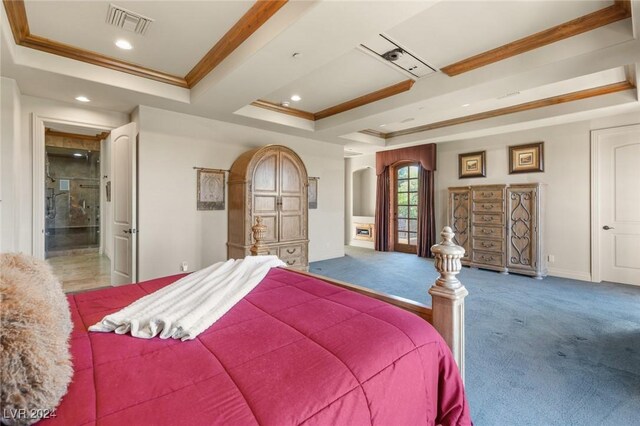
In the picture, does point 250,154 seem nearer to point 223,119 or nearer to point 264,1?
point 223,119

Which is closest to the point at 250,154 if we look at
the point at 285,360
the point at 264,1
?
the point at 264,1

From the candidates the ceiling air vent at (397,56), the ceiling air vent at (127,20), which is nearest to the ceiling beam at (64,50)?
the ceiling air vent at (127,20)

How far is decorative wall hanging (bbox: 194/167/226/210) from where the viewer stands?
4.30 meters

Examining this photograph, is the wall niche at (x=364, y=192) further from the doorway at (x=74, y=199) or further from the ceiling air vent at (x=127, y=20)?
the ceiling air vent at (x=127, y=20)

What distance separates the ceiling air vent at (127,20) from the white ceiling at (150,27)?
0.12ft

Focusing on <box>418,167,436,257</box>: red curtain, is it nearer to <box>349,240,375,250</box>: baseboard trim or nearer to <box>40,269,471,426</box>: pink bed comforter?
<box>349,240,375,250</box>: baseboard trim

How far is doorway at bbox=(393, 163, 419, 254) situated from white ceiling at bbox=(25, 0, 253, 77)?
536 centimetres

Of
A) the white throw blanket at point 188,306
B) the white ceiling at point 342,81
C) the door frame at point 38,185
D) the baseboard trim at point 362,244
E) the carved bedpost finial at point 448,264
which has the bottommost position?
the baseboard trim at point 362,244

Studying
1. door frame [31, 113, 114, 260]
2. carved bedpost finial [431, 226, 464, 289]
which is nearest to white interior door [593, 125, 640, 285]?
carved bedpost finial [431, 226, 464, 289]

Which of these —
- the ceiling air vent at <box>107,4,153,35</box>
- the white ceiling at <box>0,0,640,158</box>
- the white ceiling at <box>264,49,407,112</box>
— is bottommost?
the white ceiling at <box>0,0,640,158</box>

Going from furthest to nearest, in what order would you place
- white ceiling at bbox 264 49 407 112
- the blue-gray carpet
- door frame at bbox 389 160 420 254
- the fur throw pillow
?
door frame at bbox 389 160 420 254 → white ceiling at bbox 264 49 407 112 → the blue-gray carpet → the fur throw pillow

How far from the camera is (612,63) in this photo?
263 centimetres

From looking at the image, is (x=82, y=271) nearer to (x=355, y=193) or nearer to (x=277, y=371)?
(x=277, y=371)

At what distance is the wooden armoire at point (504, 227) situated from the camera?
4660mm
